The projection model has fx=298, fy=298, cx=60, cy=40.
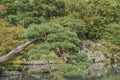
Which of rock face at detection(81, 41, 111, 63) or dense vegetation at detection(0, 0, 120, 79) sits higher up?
dense vegetation at detection(0, 0, 120, 79)

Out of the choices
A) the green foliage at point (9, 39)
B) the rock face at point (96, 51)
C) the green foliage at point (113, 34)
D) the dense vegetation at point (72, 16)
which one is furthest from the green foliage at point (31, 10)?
the green foliage at point (9, 39)

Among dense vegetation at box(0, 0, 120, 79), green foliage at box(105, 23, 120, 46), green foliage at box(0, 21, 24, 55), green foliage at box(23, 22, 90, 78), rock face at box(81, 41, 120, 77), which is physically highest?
green foliage at box(23, 22, 90, 78)

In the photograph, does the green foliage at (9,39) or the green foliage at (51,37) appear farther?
the green foliage at (9,39)

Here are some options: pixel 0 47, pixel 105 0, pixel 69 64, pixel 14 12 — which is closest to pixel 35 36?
pixel 69 64

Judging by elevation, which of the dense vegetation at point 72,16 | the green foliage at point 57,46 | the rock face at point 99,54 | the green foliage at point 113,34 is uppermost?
the green foliage at point 57,46

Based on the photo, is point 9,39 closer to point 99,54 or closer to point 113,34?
point 99,54

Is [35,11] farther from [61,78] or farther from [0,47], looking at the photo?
[61,78]

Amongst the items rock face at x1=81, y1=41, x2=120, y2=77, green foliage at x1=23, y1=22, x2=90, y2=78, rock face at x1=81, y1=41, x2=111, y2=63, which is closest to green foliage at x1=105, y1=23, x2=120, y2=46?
rock face at x1=81, y1=41, x2=120, y2=77

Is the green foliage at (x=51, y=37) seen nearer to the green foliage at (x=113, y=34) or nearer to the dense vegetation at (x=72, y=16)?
the dense vegetation at (x=72, y=16)

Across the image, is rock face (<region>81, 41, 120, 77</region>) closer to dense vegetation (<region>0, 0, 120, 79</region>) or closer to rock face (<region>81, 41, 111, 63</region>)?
rock face (<region>81, 41, 111, 63</region>)

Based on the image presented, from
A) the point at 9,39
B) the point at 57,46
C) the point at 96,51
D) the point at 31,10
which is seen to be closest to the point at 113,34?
the point at 96,51

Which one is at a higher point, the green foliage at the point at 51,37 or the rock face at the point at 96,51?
the green foliage at the point at 51,37

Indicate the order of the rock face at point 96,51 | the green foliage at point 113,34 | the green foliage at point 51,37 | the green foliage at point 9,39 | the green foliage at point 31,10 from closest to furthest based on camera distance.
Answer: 1. the green foliage at point 51,37
2. the green foliage at point 9,39
3. the rock face at point 96,51
4. the green foliage at point 31,10
5. the green foliage at point 113,34

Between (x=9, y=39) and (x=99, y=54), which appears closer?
(x=9, y=39)
